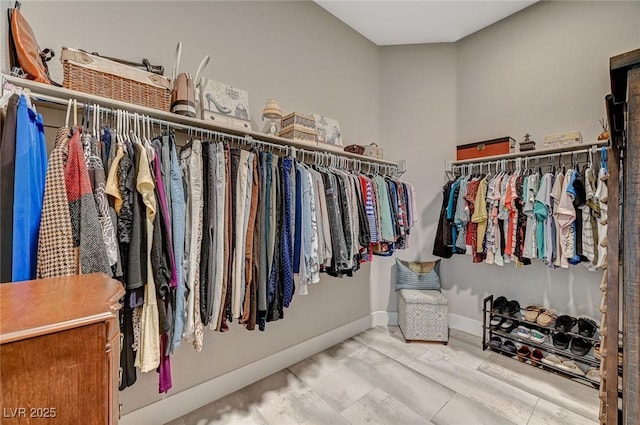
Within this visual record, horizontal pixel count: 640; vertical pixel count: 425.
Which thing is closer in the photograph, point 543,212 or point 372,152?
point 543,212

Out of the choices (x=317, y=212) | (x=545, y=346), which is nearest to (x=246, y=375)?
(x=317, y=212)

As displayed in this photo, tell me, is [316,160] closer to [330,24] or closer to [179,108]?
[179,108]

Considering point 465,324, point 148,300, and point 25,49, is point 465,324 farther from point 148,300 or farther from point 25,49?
point 25,49

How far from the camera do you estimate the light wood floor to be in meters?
1.67

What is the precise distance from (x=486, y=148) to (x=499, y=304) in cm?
145

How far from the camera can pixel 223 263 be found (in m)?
1.39

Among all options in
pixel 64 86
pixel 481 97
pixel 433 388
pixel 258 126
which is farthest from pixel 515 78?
pixel 64 86

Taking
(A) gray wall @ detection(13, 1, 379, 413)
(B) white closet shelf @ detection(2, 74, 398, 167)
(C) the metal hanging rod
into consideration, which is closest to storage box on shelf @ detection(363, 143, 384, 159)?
(A) gray wall @ detection(13, 1, 379, 413)

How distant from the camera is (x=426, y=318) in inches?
101

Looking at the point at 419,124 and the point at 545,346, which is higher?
the point at 419,124

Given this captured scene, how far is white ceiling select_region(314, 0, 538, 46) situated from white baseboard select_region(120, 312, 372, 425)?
2998 mm

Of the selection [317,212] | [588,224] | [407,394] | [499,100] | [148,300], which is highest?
[499,100]

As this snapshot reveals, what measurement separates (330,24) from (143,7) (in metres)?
1.63

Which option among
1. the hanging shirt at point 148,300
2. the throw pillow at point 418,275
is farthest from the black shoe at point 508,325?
the hanging shirt at point 148,300
